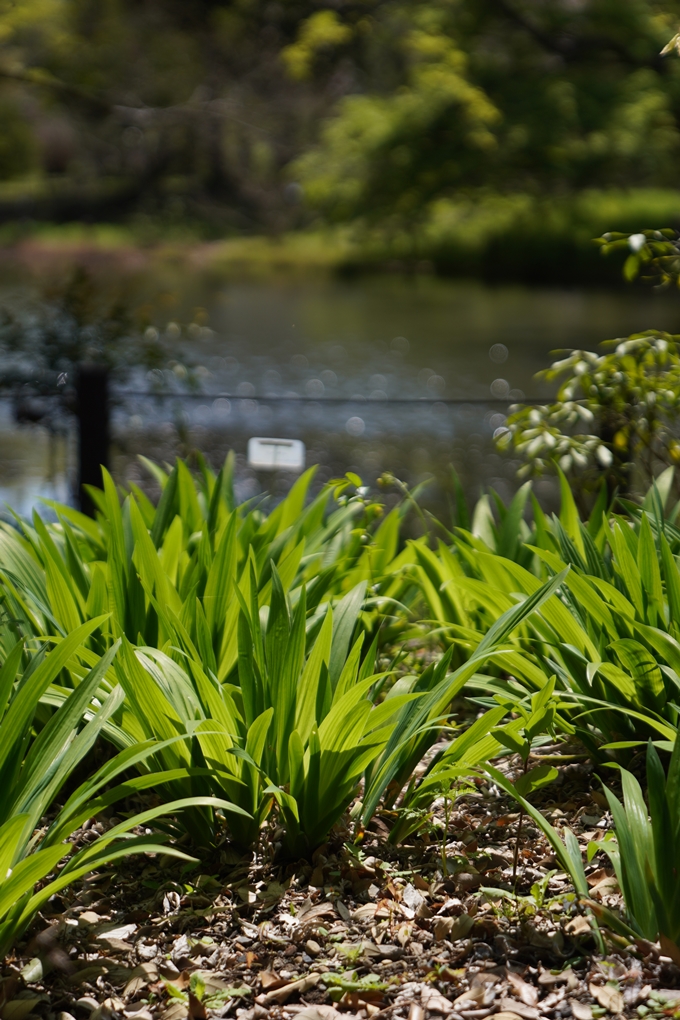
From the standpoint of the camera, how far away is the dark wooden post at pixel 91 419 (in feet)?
12.8

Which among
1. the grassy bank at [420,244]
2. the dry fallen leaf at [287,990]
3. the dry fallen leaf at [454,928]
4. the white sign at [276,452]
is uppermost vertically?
the grassy bank at [420,244]

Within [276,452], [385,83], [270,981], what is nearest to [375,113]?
[385,83]

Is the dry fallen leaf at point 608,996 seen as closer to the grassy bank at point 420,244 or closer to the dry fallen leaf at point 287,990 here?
the dry fallen leaf at point 287,990

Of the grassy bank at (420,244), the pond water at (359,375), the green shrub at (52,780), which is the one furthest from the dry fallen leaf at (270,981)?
the grassy bank at (420,244)

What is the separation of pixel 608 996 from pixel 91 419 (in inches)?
125

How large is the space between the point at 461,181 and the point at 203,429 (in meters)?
4.09

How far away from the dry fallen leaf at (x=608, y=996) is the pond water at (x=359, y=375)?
2.68m

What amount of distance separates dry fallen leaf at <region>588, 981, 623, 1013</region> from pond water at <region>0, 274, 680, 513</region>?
8.78 feet

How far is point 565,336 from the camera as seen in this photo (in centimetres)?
1231

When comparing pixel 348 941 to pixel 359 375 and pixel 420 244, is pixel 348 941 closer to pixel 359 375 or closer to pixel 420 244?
pixel 420 244

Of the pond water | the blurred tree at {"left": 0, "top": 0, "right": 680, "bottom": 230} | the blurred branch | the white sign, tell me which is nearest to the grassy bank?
the blurred tree at {"left": 0, "top": 0, "right": 680, "bottom": 230}

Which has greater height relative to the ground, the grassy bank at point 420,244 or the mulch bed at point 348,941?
the grassy bank at point 420,244

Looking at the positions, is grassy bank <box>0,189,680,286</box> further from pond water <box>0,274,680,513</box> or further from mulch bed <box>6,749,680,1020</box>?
mulch bed <box>6,749,680,1020</box>

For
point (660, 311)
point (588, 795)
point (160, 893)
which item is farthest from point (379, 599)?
point (660, 311)
